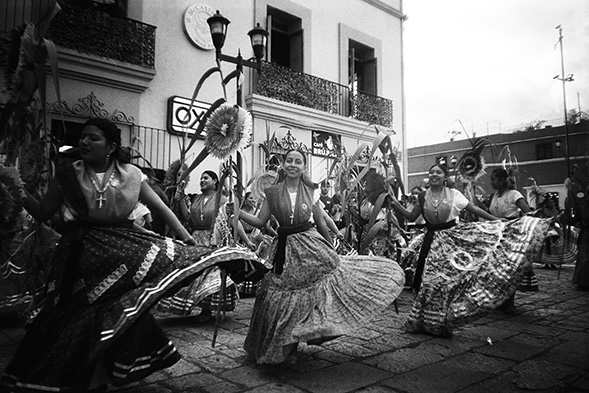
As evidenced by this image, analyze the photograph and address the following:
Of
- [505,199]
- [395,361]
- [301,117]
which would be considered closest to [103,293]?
[395,361]

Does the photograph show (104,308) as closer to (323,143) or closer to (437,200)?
(437,200)

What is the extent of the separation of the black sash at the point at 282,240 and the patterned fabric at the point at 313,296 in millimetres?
34

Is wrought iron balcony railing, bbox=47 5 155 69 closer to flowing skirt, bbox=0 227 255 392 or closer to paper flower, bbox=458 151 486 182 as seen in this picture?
paper flower, bbox=458 151 486 182

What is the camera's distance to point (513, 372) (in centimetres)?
317

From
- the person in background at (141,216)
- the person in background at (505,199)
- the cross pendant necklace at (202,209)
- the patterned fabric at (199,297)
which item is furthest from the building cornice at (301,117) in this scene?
the person in background at (141,216)

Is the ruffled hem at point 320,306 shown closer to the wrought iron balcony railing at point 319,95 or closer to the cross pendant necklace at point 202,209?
the cross pendant necklace at point 202,209

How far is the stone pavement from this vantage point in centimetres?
288

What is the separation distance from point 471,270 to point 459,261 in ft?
0.52

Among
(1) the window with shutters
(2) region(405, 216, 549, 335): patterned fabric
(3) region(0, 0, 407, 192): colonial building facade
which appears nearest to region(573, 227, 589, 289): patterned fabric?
(2) region(405, 216, 549, 335): patterned fabric

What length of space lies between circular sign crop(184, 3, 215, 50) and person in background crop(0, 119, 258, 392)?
7.79 m

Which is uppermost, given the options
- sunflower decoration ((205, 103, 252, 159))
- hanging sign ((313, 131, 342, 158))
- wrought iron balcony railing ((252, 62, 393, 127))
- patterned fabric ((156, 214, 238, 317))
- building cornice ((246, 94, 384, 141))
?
wrought iron balcony railing ((252, 62, 393, 127))

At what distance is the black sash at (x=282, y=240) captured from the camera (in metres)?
3.50

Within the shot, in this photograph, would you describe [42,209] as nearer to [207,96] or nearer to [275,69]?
[207,96]

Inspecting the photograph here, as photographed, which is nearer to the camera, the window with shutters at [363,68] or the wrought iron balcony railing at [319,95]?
the wrought iron balcony railing at [319,95]
